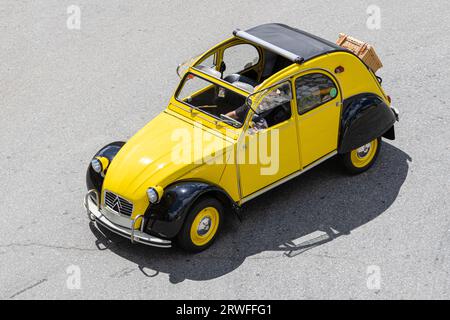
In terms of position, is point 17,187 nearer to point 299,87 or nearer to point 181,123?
point 181,123

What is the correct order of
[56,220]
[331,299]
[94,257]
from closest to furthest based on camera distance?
[331,299] < [94,257] < [56,220]

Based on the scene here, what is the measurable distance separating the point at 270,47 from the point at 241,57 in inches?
35.0

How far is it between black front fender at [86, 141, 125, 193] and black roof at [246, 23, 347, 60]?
2397 millimetres

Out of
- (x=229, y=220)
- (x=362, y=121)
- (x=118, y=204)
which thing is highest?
(x=362, y=121)

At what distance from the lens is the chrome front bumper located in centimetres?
941

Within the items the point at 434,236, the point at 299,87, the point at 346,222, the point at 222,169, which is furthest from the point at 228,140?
the point at 434,236

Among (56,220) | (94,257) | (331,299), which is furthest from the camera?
(56,220)

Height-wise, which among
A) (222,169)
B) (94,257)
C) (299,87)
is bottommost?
(94,257)

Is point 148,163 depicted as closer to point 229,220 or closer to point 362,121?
point 229,220

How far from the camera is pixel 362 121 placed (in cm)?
1086

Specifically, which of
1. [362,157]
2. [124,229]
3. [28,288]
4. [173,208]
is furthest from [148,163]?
[362,157]

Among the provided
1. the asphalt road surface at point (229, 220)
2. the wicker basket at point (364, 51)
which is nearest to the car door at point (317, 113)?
the asphalt road surface at point (229, 220)

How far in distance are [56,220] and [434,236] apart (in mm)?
4894

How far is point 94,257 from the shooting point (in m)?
9.80
